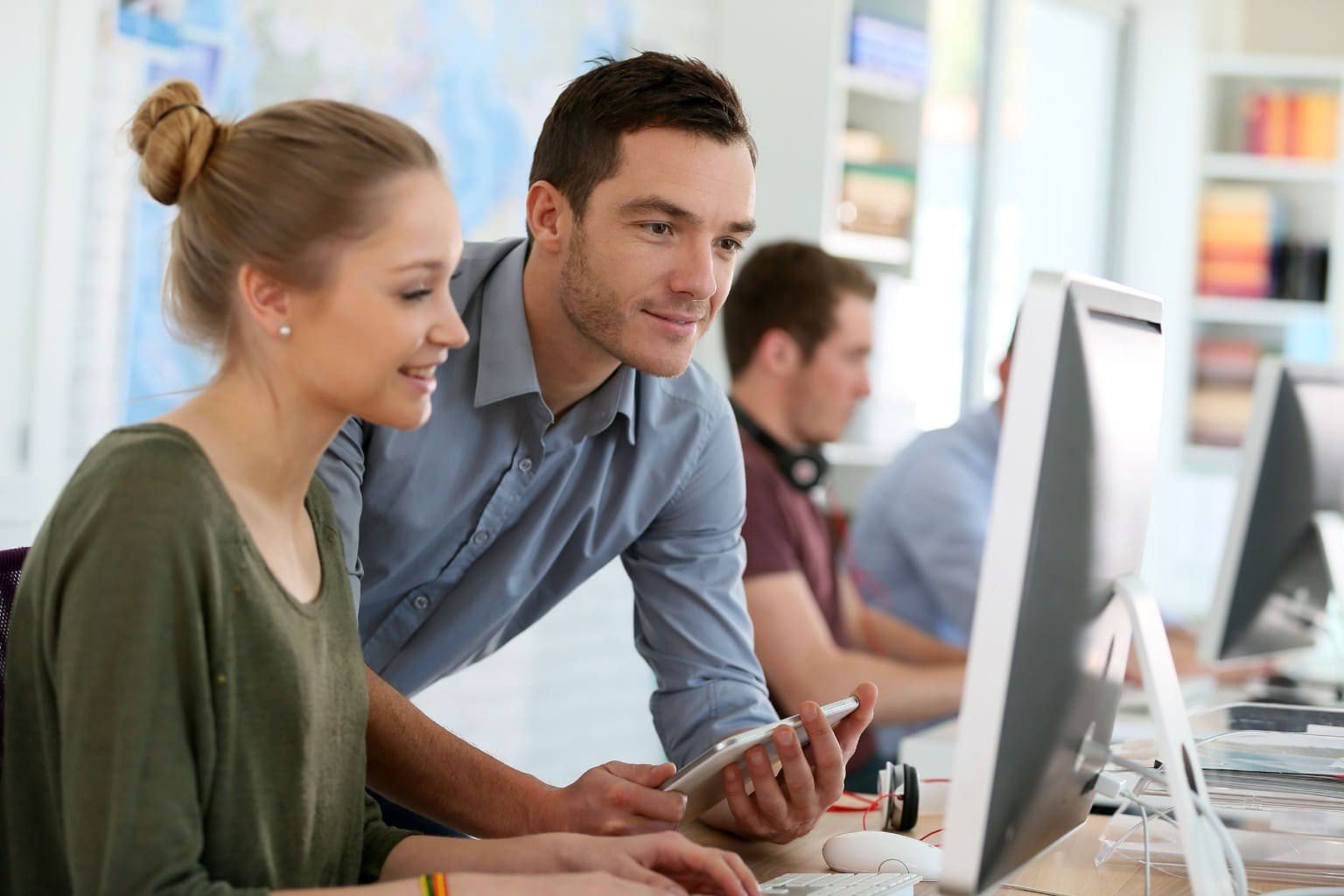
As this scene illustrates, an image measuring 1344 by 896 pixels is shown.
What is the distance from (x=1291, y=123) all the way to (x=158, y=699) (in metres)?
5.63

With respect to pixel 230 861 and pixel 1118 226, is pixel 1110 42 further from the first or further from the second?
pixel 230 861

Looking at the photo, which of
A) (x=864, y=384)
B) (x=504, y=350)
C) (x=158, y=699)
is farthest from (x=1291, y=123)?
(x=158, y=699)

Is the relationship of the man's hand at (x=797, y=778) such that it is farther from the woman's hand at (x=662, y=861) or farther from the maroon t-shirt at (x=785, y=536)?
the maroon t-shirt at (x=785, y=536)

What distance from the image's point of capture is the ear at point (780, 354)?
3.10m

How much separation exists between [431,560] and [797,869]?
0.57m

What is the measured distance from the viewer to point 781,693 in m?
2.69

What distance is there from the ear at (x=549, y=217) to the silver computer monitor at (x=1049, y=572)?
750mm

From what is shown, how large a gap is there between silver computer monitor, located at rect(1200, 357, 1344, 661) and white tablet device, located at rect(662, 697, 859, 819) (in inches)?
34.2

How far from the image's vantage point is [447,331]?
117 centimetres

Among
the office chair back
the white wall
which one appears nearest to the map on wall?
the office chair back

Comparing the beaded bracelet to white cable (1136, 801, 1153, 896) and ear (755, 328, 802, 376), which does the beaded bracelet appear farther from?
ear (755, 328, 802, 376)

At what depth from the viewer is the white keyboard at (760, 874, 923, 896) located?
1273mm

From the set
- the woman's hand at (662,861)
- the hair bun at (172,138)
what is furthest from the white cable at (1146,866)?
the hair bun at (172,138)

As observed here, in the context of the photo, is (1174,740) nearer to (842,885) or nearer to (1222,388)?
(842,885)
